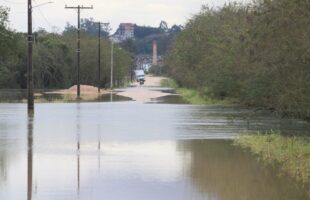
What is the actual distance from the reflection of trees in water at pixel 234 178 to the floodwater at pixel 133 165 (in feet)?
0.06

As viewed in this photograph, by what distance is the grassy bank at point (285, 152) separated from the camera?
13.2 m

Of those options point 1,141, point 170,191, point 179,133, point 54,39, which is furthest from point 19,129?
point 54,39

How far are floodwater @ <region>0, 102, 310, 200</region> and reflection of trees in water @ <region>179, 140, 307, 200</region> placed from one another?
0.02 m

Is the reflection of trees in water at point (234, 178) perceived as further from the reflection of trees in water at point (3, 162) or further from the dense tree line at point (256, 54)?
the reflection of trees in water at point (3, 162)

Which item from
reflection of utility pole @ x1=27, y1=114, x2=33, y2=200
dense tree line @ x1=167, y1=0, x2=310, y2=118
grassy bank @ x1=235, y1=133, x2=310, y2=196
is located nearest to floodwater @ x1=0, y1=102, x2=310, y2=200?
reflection of utility pole @ x1=27, y1=114, x2=33, y2=200

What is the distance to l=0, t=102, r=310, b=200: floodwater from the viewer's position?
1127cm

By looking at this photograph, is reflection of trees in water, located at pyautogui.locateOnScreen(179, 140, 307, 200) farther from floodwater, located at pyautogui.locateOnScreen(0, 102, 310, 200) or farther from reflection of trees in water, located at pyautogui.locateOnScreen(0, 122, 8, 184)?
reflection of trees in water, located at pyautogui.locateOnScreen(0, 122, 8, 184)

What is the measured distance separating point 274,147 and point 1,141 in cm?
799

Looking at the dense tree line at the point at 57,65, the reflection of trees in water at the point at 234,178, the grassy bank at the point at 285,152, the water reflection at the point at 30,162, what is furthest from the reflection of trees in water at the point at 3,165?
the dense tree line at the point at 57,65

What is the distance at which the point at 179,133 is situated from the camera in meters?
22.7

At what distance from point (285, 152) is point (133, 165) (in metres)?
3.97

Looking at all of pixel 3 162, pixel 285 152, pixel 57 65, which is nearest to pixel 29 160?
pixel 3 162

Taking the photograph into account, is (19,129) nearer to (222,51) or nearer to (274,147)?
(274,147)

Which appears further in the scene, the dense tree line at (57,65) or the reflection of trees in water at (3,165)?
the dense tree line at (57,65)
